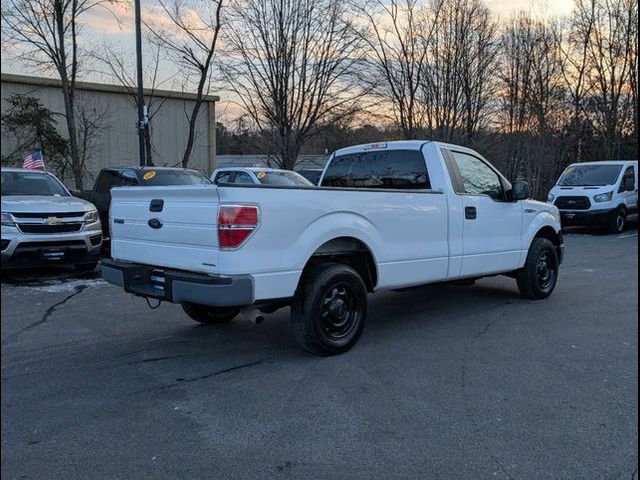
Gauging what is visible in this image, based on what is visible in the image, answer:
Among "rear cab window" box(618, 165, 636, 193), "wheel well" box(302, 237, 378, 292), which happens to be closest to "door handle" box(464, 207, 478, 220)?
"wheel well" box(302, 237, 378, 292)

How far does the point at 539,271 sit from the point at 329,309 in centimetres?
366

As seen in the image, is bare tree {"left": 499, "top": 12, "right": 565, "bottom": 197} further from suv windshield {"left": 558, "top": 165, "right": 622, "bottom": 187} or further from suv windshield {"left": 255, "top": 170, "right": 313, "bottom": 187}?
suv windshield {"left": 255, "top": 170, "right": 313, "bottom": 187}

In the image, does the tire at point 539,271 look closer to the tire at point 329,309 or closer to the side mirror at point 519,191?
the side mirror at point 519,191

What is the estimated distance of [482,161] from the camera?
7.00m

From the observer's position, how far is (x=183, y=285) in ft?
14.9

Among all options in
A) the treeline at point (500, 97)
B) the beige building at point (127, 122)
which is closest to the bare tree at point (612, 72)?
the treeline at point (500, 97)

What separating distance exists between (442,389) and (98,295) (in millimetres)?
5371

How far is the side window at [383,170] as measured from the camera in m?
6.41

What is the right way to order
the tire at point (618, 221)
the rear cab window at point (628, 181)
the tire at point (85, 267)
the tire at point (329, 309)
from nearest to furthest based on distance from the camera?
the tire at point (329, 309), the tire at point (85, 267), the tire at point (618, 221), the rear cab window at point (628, 181)

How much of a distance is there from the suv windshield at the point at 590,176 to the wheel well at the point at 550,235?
10.9 meters

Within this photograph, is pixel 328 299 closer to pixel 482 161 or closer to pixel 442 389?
pixel 442 389

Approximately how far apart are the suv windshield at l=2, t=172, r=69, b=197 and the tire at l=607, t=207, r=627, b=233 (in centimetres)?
1473

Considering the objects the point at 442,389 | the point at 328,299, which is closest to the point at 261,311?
the point at 328,299

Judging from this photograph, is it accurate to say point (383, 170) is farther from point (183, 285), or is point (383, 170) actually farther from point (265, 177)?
point (265, 177)
